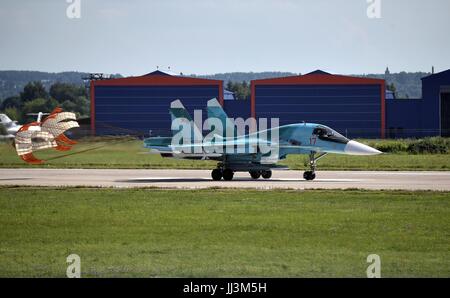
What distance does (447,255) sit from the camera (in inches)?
584

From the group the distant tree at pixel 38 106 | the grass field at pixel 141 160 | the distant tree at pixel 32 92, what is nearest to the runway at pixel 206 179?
the grass field at pixel 141 160

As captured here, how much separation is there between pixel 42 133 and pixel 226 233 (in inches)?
838

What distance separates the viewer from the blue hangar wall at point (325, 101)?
83.5 m

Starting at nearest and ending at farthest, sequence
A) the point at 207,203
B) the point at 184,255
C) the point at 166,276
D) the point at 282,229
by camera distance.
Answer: the point at 166,276 → the point at 184,255 → the point at 282,229 → the point at 207,203

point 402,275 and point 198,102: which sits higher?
point 198,102

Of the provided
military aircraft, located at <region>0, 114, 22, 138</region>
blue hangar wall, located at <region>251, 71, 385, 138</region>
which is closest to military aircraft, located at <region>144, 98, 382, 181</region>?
military aircraft, located at <region>0, 114, 22, 138</region>

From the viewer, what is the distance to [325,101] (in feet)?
277

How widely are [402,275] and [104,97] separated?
244 ft

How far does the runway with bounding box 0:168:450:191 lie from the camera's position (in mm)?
28984

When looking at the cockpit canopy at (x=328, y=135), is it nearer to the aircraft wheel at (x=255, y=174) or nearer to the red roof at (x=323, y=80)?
the aircraft wheel at (x=255, y=174)

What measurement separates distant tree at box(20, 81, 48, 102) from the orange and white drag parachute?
8939cm
